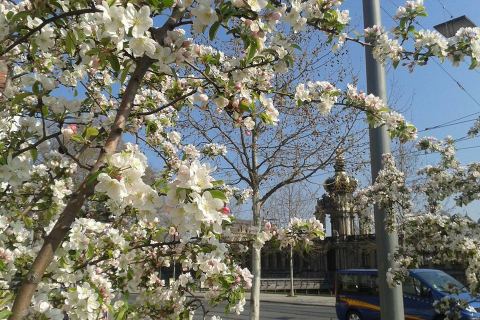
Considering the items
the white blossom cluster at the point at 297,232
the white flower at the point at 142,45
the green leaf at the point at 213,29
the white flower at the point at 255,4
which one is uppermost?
the white flower at the point at 255,4

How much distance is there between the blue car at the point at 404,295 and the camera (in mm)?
11156

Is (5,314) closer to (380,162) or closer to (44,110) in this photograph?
(44,110)

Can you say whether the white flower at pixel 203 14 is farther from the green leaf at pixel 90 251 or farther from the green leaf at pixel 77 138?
the green leaf at pixel 90 251

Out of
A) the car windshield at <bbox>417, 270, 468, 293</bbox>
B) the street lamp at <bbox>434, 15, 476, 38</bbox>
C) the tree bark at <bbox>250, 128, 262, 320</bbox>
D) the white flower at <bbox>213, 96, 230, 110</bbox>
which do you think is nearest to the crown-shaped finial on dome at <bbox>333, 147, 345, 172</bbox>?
the tree bark at <bbox>250, 128, 262, 320</bbox>

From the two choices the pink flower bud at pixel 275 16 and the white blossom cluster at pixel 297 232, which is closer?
the pink flower bud at pixel 275 16

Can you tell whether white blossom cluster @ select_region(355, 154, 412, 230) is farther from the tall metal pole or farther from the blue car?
the blue car

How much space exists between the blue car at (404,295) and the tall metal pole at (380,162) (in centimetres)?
523

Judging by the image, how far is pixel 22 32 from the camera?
2.29 metres

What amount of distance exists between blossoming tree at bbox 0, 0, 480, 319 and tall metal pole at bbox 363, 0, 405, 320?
1.80 meters

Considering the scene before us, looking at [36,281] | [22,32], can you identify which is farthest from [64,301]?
[22,32]

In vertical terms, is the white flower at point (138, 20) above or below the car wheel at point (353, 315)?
above

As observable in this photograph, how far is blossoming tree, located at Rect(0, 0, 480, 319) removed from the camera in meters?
1.73

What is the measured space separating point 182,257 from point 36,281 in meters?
1.47

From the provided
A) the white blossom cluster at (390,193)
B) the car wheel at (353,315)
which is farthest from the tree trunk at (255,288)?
the car wheel at (353,315)
